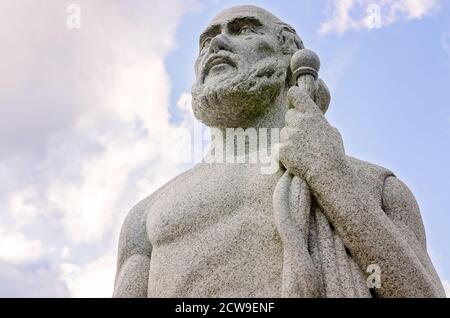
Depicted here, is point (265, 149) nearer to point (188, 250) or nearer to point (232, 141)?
point (232, 141)

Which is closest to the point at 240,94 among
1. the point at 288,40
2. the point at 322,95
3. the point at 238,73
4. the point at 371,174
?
the point at 238,73

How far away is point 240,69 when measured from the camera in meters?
6.46

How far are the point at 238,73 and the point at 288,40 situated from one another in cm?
79

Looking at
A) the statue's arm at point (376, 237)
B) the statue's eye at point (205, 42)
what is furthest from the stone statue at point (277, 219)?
the statue's eye at point (205, 42)

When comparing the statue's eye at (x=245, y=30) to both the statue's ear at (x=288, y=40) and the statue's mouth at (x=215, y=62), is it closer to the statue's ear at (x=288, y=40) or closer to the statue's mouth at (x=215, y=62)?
the statue's ear at (x=288, y=40)

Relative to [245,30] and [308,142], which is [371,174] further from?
[245,30]

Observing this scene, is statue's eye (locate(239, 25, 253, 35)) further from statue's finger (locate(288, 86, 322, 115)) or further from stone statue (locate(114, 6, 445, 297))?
statue's finger (locate(288, 86, 322, 115))

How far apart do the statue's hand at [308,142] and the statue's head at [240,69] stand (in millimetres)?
698

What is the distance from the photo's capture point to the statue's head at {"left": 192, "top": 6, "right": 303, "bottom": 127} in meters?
6.40

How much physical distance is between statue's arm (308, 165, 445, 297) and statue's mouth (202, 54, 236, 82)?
1729mm

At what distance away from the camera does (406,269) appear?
16.2 ft

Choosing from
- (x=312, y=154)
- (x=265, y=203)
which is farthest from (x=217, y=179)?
(x=312, y=154)

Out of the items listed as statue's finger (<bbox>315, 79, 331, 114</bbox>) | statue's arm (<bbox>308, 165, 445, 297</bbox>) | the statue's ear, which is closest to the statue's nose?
the statue's ear
